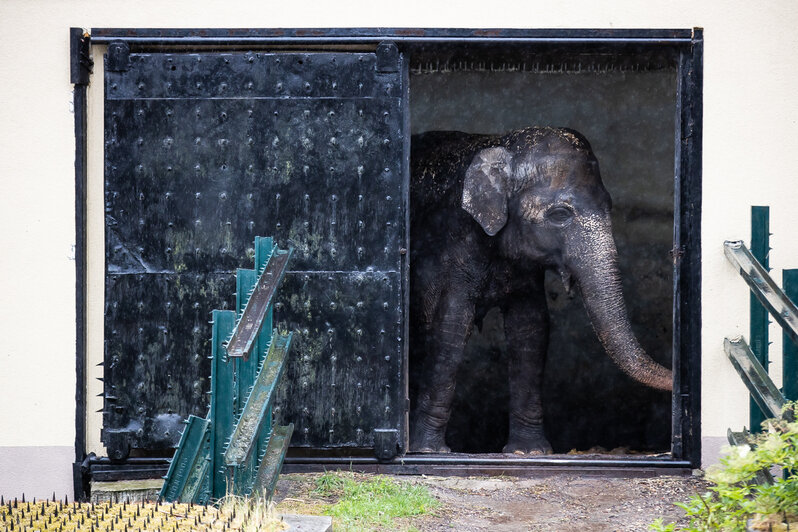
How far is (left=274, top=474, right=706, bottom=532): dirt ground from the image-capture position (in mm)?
5660

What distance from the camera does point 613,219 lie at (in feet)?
36.3

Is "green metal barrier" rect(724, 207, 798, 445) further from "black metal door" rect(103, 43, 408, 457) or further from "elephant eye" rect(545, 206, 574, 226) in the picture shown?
"black metal door" rect(103, 43, 408, 457)

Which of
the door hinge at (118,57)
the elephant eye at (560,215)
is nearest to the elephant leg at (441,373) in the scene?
the elephant eye at (560,215)

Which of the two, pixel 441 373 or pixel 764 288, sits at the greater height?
pixel 764 288

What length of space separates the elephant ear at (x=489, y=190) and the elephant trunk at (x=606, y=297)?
0.64m

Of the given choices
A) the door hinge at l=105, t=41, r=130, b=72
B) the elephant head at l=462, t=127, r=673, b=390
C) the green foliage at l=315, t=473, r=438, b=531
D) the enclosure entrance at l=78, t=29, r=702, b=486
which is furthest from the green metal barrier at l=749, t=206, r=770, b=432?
the door hinge at l=105, t=41, r=130, b=72

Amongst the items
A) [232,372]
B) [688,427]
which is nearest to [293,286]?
[232,372]

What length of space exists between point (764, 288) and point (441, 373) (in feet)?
10.6

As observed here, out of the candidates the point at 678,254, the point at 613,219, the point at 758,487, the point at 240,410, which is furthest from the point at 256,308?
the point at 613,219

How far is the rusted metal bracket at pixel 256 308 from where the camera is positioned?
4.80 metres

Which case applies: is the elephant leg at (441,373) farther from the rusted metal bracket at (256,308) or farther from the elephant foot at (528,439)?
the rusted metal bracket at (256,308)

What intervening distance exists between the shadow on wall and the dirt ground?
3999 mm

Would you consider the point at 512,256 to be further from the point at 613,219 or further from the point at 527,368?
the point at 613,219

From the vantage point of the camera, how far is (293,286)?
650 cm
